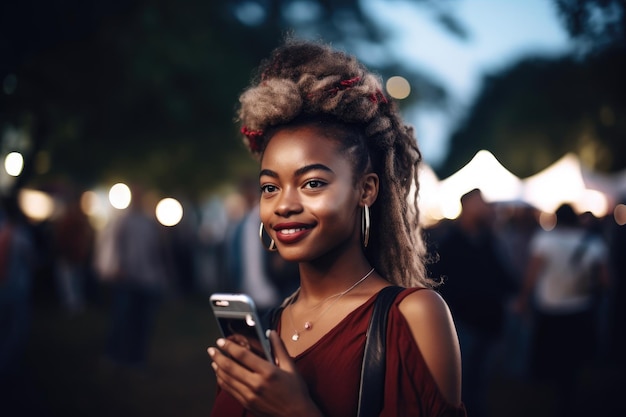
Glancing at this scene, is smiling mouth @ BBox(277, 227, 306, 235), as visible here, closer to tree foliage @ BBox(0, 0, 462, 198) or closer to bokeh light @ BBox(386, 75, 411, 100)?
tree foliage @ BBox(0, 0, 462, 198)

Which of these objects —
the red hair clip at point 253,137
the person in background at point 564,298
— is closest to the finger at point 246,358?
the red hair clip at point 253,137

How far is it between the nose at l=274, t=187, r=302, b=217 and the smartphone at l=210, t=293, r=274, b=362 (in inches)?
12.8

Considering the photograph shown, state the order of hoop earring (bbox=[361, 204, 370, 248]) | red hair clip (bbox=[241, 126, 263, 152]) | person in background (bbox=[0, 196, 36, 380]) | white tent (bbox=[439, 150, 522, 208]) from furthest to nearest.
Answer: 1. white tent (bbox=[439, 150, 522, 208])
2. person in background (bbox=[0, 196, 36, 380])
3. red hair clip (bbox=[241, 126, 263, 152])
4. hoop earring (bbox=[361, 204, 370, 248])

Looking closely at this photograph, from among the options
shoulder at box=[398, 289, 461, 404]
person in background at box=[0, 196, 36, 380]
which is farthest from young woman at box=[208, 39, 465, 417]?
person in background at box=[0, 196, 36, 380]

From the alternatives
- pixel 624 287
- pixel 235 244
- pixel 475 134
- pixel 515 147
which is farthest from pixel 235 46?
pixel 475 134

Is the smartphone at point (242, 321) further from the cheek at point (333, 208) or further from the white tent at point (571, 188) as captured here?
the white tent at point (571, 188)

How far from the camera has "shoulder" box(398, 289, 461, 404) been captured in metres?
2.14

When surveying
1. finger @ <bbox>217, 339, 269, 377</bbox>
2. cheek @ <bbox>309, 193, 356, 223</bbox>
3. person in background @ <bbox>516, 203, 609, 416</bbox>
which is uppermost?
cheek @ <bbox>309, 193, 356, 223</bbox>

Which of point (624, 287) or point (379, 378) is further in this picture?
point (624, 287)

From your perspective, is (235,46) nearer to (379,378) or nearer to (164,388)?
(164,388)

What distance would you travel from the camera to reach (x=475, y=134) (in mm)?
49062

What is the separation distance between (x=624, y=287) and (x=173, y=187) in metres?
22.7

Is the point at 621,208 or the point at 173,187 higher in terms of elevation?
the point at 173,187

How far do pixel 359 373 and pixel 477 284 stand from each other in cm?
477
